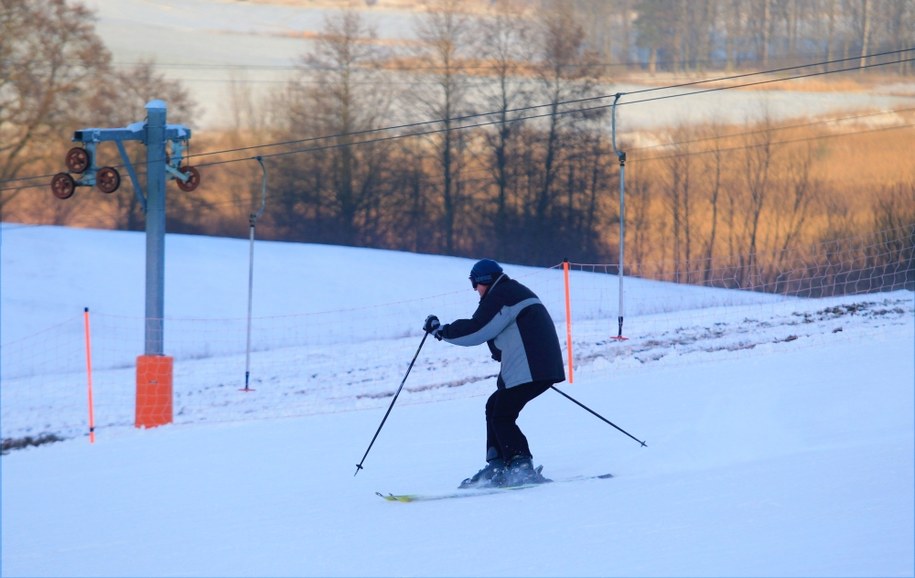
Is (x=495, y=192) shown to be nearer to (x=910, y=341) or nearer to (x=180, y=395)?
(x=180, y=395)

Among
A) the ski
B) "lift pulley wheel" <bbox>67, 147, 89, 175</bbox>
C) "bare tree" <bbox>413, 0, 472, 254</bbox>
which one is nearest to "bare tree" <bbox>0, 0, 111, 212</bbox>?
"bare tree" <bbox>413, 0, 472, 254</bbox>

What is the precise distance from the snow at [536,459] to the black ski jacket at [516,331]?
0.82m

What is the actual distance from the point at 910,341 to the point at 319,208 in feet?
77.2

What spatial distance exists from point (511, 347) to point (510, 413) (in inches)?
17.9

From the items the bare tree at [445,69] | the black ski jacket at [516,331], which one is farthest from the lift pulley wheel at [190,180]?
the bare tree at [445,69]

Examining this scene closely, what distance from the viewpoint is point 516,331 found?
6.64 meters

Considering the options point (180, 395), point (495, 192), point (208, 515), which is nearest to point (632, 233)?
point (495, 192)

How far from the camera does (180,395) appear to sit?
1507 centimetres

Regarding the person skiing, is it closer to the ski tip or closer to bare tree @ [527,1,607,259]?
→ the ski tip

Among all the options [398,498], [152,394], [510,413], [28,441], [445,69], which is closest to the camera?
[510,413]

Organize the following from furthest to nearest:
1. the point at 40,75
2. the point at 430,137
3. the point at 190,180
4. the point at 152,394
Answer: the point at 430,137, the point at 40,75, the point at 190,180, the point at 152,394

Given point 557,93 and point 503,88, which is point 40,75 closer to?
point 503,88

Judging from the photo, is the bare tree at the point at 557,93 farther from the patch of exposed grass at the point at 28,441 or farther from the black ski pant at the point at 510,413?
the black ski pant at the point at 510,413

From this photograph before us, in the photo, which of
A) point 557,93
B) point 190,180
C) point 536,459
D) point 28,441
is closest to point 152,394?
point 28,441
